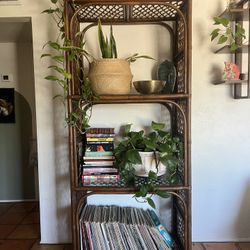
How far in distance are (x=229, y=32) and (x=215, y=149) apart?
29.2 inches

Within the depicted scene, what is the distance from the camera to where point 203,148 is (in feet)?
5.64

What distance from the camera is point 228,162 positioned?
173cm

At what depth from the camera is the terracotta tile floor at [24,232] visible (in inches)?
67.9

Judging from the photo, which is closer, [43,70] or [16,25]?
[43,70]

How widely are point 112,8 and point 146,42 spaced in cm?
31

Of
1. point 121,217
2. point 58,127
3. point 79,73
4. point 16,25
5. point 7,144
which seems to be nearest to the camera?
point 79,73

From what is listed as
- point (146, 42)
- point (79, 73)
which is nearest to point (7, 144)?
point (79, 73)

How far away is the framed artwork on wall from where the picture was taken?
2717 millimetres

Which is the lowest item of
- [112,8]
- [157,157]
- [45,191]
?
[45,191]

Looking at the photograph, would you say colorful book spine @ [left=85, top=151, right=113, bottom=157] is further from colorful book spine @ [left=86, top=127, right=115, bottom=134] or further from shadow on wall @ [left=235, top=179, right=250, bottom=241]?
shadow on wall @ [left=235, top=179, right=250, bottom=241]

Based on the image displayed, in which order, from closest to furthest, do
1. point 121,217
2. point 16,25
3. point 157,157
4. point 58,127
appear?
point 157,157
point 121,217
point 58,127
point 16,25

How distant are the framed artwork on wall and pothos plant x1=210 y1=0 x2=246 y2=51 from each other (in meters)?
2.10

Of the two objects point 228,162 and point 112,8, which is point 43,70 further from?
point 228,162

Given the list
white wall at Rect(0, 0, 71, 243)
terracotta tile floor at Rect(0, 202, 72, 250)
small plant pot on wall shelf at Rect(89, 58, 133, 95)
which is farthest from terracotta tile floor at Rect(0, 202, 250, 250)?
small plant pot on wall shelf at Rect(89, 58, 133, 95)
